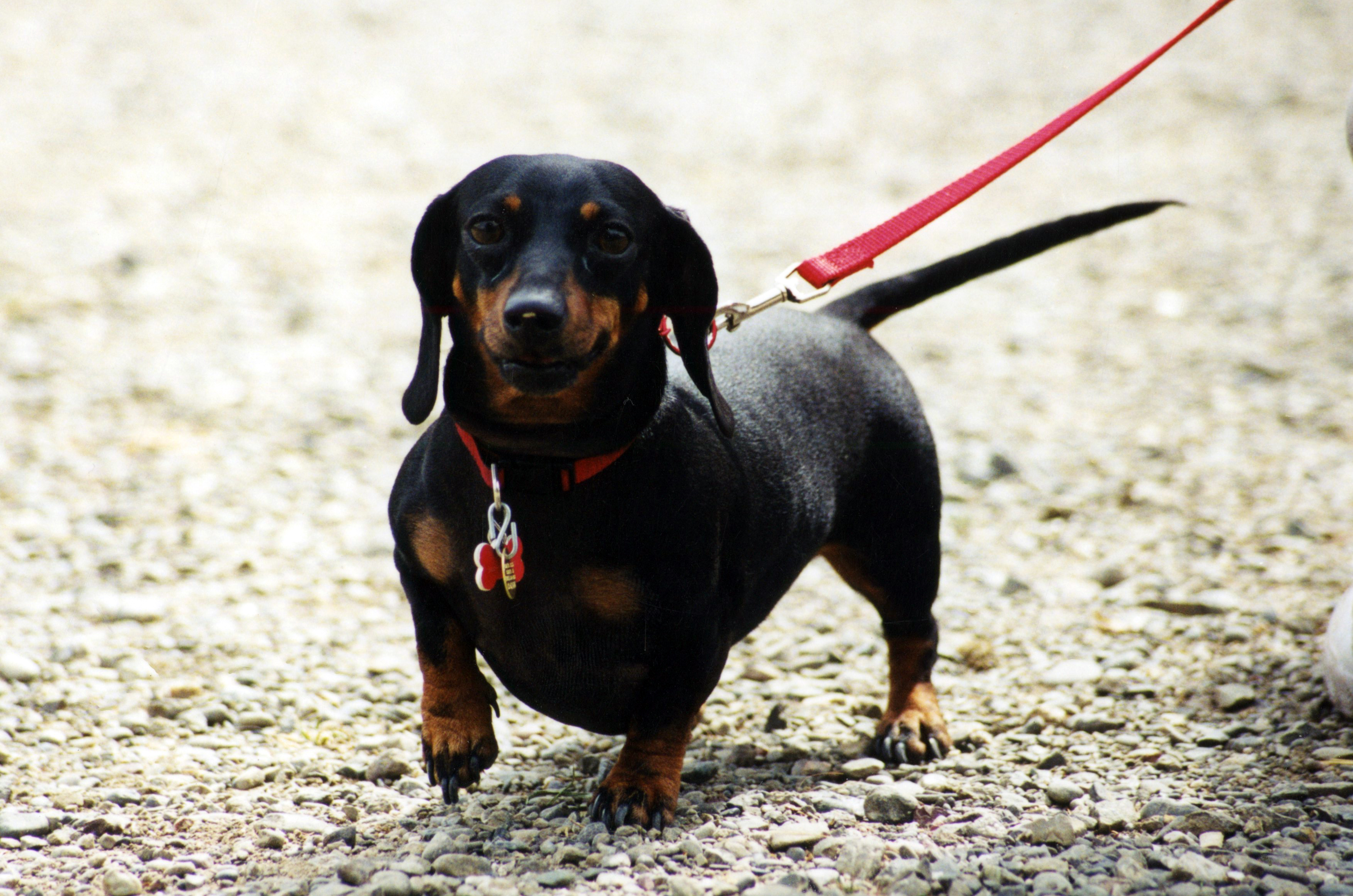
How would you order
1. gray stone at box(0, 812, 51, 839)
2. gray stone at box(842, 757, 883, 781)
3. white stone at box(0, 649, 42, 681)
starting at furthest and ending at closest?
white stone at box(0, 649, 42, 681)
gray stone at box(842, 757, 883, 781)
gray stone at box(0, 812, 51, 839)

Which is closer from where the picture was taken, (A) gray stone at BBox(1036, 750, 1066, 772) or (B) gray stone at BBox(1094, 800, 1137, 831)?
(B) gray stone at BBox(1094, 800, 1137, 831)

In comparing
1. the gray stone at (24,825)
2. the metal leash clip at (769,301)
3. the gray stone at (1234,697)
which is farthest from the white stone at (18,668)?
the gray stone at (1234,697)

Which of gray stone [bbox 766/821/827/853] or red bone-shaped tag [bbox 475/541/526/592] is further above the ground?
red bone-shaped tag [bbox 475/541/526/592]

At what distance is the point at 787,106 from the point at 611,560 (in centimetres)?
840

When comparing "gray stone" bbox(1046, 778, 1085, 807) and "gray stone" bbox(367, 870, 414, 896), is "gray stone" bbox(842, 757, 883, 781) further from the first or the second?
"gray stone" bbox(367, 870, 414, 896)

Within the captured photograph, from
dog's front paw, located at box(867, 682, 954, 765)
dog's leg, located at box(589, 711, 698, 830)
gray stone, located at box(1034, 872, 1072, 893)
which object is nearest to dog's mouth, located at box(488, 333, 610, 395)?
dog's leg, located at box(589, 711, 698, 830)

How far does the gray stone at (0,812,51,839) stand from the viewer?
2633mm

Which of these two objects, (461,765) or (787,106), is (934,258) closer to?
(787,106)

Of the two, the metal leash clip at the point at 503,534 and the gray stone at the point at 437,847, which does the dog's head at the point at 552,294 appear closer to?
the metal leash clip at the point at 503,534

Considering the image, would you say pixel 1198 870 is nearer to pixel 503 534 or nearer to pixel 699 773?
pixel 699 773

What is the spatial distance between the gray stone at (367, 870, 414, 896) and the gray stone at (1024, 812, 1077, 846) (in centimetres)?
120

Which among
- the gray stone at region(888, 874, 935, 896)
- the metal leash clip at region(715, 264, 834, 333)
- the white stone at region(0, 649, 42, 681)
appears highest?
the metal leash clip at region(715, 264, 834, 333)

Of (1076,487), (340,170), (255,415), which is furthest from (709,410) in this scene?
(340,170)

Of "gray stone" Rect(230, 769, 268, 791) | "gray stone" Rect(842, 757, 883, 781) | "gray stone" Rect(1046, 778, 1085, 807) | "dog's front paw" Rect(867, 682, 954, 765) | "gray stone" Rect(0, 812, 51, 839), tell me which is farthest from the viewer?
"dog's front paw" Rect(867, 682, 954, 765)
